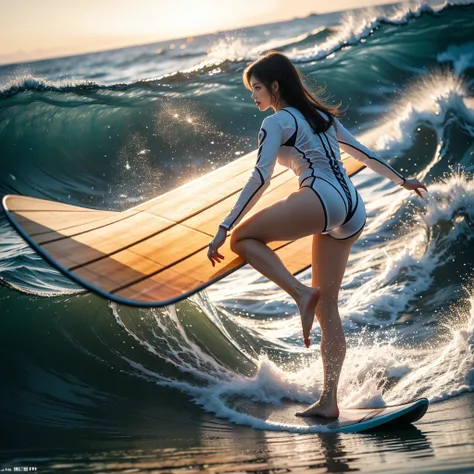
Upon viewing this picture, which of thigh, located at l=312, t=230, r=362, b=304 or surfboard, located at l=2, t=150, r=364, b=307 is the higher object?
surfboard, located at l=2, t=150, r=364, b=307

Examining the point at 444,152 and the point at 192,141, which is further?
the point at 192,141

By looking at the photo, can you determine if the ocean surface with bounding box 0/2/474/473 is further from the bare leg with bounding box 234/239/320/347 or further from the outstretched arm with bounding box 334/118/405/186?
the outstretched arm with bounding box 334/118/405/186

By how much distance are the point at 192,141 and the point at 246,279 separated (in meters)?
2.50

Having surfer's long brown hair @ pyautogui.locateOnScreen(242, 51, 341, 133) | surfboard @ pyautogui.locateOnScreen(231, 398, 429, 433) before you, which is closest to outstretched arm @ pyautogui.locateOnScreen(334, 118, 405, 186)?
surfer's long brown hair @ pyautogui.locateOnScreen(242, 51, 341, 133)

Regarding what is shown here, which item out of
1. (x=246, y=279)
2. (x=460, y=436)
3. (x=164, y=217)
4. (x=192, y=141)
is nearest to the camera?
(x=460, y=436)

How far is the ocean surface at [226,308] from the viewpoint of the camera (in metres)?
2.68

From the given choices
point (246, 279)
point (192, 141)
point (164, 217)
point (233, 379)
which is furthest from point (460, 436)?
point (192, 141)

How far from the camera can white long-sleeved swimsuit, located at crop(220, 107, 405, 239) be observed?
2.58 metres

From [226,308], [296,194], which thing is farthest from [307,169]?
[226,308]

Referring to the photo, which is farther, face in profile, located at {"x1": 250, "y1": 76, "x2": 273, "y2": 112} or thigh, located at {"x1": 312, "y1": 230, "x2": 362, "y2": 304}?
thigh, located at {"x1": 312, "y1": 230, "x2": 362, "y2": 304}

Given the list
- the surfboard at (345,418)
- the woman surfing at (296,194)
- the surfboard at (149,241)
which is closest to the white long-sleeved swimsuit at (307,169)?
the woman surfing at (296,194)

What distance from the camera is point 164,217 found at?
3.52 m

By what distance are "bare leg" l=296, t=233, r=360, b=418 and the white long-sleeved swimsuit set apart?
72mm

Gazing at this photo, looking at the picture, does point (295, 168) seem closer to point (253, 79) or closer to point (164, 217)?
point (253, 79)
